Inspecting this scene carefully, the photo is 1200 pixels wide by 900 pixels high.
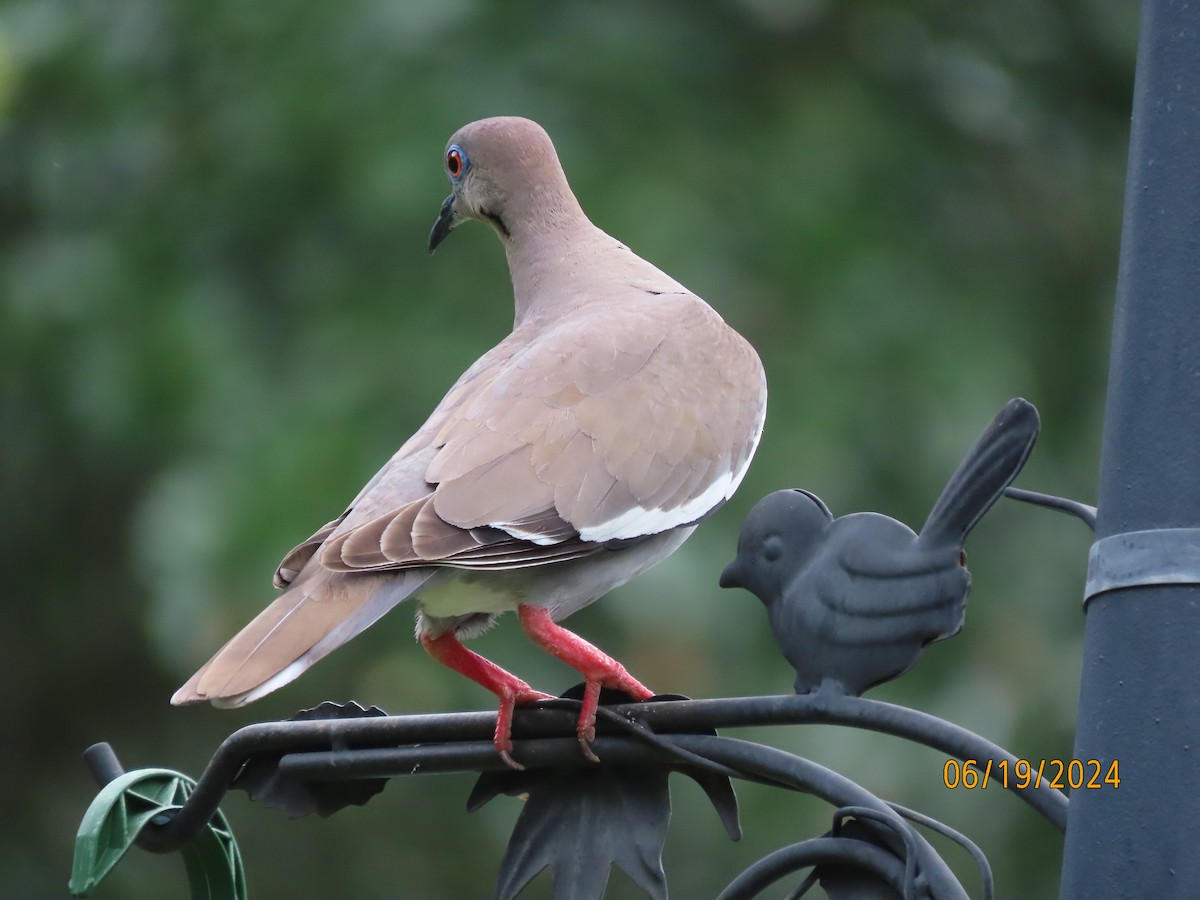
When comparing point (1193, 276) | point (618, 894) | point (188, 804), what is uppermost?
point (1193, 276)

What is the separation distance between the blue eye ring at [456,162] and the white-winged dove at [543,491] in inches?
13.1

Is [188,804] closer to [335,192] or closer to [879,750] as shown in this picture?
[879,750]

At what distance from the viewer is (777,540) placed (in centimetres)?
158

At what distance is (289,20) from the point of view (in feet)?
16.0

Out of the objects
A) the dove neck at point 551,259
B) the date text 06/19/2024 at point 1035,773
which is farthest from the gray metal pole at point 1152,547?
the dove neck at point 551,259

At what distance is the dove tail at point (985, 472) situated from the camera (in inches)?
55.5

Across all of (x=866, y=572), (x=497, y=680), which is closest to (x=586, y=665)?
(x=497, y=680)

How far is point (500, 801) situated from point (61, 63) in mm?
A: 2477

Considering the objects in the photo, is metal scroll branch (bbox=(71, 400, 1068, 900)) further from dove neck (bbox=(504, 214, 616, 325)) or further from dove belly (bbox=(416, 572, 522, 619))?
dove neck (bbox=(504, 214, 616, 325))

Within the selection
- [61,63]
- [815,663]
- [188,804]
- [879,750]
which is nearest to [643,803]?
[815,663]

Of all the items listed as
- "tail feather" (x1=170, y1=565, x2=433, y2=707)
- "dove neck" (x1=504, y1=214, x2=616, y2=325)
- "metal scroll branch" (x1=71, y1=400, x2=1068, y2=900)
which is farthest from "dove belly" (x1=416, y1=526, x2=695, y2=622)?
"dove neck" (x1=504, y1=214, x2=616, y2=325)

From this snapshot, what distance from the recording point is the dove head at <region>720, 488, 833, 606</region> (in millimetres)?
1576

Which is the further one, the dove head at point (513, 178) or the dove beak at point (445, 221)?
the dove beak at point (445, 221)

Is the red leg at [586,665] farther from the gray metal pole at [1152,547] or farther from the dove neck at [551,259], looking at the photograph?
the dove neck at [551,259]
